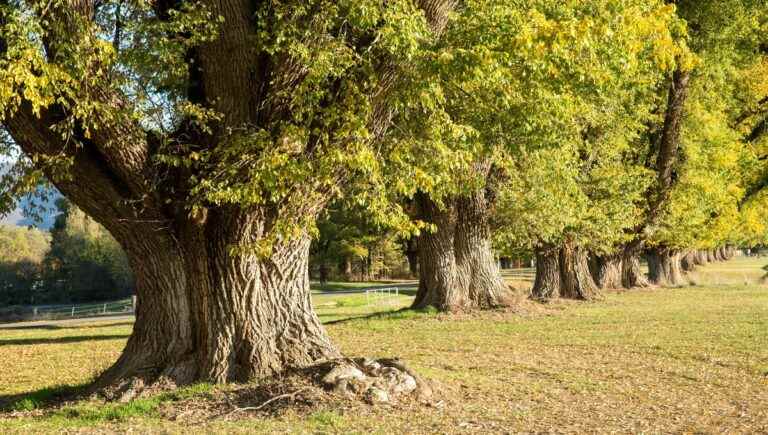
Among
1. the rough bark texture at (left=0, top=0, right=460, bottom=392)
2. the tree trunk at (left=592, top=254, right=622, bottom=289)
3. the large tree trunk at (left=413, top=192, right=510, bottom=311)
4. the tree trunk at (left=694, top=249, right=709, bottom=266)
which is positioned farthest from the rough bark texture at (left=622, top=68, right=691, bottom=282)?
the tree trunk at (left=694, top=249, right=709, bottom=266)

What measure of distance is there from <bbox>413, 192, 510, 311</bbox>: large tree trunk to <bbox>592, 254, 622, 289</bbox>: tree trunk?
47.2 ft

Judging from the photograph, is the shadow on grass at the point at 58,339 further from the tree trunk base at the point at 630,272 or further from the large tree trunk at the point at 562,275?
the tree trunk base at the point at 630,272

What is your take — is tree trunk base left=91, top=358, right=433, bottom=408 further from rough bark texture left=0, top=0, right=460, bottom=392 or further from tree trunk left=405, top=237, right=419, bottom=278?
tree trunk left=405, top=237, right=419, bottom=278

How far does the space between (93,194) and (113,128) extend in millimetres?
1115

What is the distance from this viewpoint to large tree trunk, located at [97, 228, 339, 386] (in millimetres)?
9570

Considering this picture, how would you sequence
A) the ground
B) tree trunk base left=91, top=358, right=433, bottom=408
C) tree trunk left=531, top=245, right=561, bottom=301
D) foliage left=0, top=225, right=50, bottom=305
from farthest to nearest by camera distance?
foliage left=0, top=225, right=50, bottom=305, tree trunk left=531, top=245, right=561, bottom=301, tree trunk base left=91, top=358, right=433, bottom=408, the ground

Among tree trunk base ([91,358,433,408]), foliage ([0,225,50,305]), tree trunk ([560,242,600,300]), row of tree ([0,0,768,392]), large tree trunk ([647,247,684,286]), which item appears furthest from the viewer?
foliage ([0,225,50,305])

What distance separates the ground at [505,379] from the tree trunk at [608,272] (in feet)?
42.5

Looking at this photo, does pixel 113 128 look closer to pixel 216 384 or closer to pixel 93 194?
pixel 93 194

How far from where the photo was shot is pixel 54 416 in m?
8.59

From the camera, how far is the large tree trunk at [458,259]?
70.5 feet

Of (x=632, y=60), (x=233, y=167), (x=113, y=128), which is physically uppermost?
(x=632, y=60)

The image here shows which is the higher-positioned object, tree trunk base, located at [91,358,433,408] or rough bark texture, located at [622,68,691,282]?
rough bark texture, located at [622,68,691,282]

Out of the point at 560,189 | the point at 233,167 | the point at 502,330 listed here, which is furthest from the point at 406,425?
the point at 560,189
